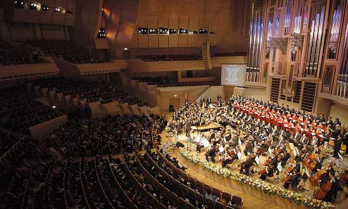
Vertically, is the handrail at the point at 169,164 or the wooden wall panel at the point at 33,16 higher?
the wooden wall panel at the point at 33,16

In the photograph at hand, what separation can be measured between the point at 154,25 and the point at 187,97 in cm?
687

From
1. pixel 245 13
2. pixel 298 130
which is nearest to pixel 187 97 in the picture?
pixel 245 13

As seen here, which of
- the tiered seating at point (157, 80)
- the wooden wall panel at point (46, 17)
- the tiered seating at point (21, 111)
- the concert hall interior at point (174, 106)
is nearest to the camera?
the concert hall interior at point (174, 106)

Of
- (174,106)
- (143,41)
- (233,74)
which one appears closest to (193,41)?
(143,41)

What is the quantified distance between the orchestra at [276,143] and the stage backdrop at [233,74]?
3838mm

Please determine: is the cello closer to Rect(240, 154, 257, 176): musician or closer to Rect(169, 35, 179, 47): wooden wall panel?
Rect(240, 154, 257, 176): musician

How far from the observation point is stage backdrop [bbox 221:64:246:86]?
63.8ft

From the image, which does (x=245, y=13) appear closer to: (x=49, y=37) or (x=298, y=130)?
(x=298, y=130)

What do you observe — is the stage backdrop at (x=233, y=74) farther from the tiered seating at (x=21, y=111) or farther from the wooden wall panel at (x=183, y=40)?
the tiered seating at (x=21, y=111)

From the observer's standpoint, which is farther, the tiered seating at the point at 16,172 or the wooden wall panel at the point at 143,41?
the wooden wall panel at the point at 143,41

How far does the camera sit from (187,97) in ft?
68.2

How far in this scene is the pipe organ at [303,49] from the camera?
11820mm

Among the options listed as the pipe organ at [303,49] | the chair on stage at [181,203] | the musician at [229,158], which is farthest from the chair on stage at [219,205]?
the pipe organ at [303,49]

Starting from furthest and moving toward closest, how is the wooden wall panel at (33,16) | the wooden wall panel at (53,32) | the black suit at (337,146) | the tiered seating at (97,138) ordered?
the wooden wall panel at (53,32)
the wooden wall panel at (33,16)
the tiered seating at (97,138)
the black suit at (337,146)
